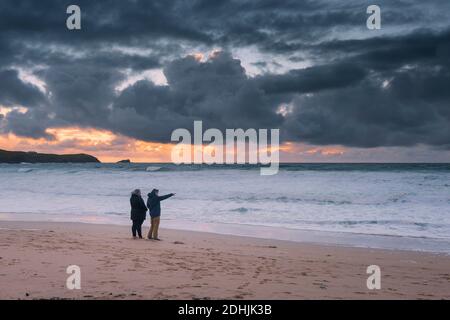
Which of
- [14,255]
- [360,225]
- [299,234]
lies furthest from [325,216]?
[14,255]

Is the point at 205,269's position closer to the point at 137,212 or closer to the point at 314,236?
the point at 137,212

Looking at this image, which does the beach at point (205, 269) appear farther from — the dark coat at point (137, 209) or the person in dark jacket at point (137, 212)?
the dark coat at point (137, 209)

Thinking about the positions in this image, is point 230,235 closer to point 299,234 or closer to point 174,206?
point 299,234

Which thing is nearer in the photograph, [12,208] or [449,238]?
[449,238]

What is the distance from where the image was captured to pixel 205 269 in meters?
9.24

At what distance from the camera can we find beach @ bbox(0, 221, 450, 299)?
7.30 meters

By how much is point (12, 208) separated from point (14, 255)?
52.2 feet

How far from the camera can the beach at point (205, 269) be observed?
23.9 feet

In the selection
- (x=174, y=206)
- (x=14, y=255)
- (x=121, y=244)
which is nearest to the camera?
(x=14, y=255)

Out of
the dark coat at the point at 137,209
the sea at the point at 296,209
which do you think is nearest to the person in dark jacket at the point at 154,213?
the dark coat at the point at 137,209

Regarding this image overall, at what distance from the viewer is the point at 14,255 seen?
9.88 metres

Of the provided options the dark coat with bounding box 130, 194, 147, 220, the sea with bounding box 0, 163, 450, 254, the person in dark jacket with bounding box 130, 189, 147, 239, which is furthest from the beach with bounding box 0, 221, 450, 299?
the sea with bounding box 0, 163, 450, 254

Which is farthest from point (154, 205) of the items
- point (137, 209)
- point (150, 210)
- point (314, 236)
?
point (314, 236)
